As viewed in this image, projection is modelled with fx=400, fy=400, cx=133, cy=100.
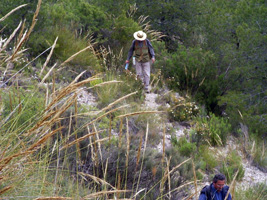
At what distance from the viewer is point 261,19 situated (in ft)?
31.9

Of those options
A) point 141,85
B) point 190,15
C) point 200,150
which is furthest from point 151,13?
point 200,150

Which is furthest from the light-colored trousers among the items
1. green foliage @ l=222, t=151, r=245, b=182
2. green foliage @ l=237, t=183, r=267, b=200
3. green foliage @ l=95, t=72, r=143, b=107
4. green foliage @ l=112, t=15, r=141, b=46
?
green foliage @ l=237, t=183, r=267, b=200

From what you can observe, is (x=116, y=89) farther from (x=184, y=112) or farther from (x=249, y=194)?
(x=249, y=194)

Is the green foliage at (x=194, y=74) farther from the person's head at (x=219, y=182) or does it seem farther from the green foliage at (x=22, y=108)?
the green foliage at (x=22, y=108)

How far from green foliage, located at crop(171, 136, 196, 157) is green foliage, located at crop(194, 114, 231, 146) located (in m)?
0.77

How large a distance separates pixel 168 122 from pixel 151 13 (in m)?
6.09

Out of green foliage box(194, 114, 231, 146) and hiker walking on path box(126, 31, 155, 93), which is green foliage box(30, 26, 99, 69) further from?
green foliage box(194, 114, 231, 146)

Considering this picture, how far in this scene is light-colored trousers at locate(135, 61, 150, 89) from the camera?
1068 centimetres

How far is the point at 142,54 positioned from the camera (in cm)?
1038

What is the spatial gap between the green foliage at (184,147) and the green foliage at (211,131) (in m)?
0.77

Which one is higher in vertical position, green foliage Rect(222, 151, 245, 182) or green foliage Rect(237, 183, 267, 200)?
green foliage Rect(237, 183, 267, 200)

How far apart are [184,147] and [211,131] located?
1.56 metres

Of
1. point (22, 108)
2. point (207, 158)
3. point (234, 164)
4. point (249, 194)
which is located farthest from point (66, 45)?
point (22, 108)

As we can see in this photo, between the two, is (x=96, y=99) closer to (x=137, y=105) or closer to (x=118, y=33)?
(x=137, y=105)
